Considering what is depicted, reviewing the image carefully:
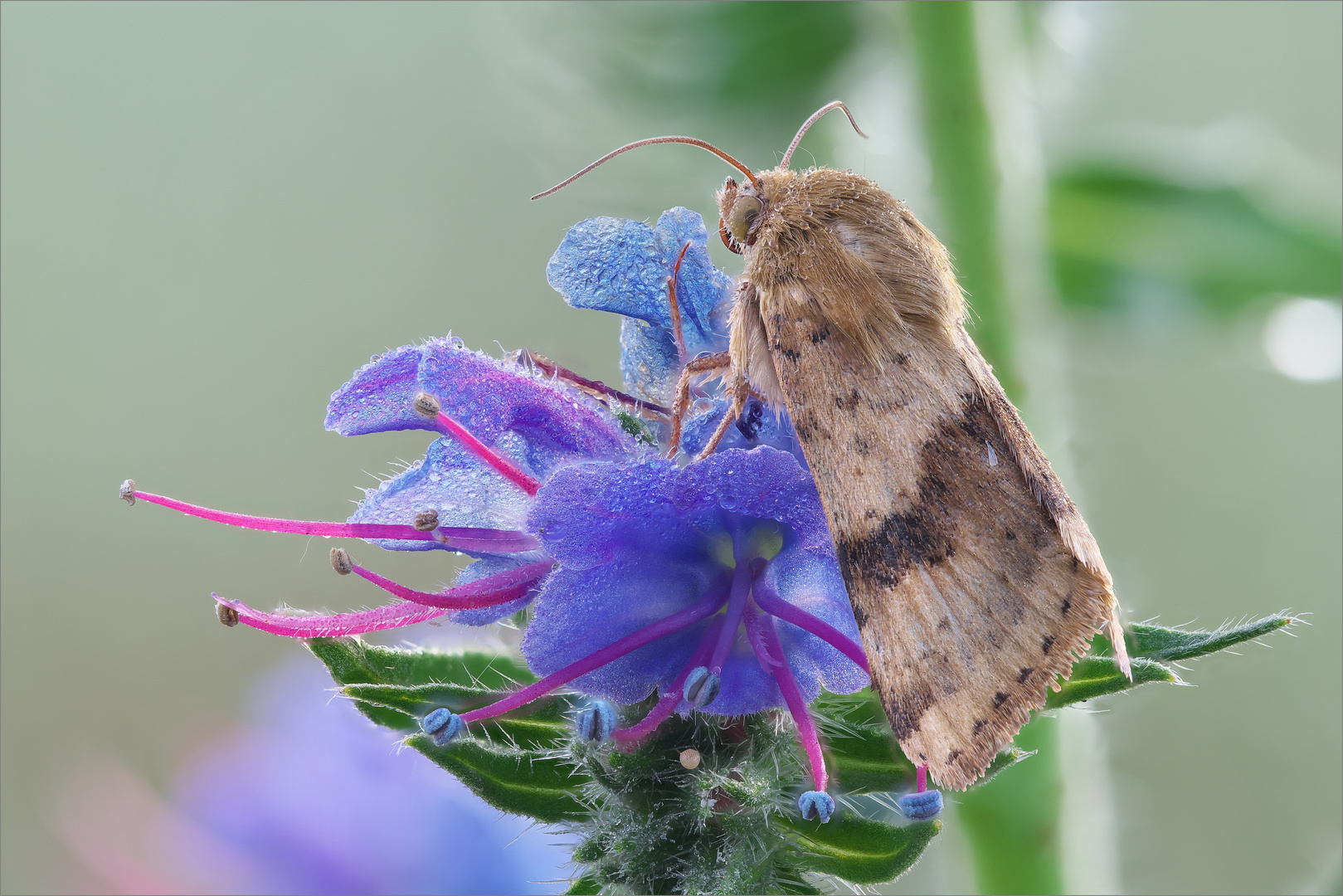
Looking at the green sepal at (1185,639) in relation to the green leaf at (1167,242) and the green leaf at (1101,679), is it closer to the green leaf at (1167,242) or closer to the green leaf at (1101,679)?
the green leaf at (1101,679)

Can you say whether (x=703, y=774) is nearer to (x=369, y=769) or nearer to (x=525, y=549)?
(x=525, y=549)

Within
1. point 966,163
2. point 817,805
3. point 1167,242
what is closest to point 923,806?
point 817,805

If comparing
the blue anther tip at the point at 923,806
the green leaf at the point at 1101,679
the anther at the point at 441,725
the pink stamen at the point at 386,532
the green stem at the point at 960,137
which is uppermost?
the green stem at the point at 960,137

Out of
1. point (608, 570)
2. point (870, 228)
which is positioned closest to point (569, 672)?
point (608, 570)

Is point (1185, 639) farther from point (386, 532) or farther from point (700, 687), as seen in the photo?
point (386, 532)

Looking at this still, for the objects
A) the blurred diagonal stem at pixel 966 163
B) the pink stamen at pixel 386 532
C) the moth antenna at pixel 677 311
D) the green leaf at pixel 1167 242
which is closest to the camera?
the pink stamen at pixel 386 532

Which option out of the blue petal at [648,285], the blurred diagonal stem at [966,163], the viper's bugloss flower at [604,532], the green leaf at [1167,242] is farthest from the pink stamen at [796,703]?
the green leaf at [1167,242]
